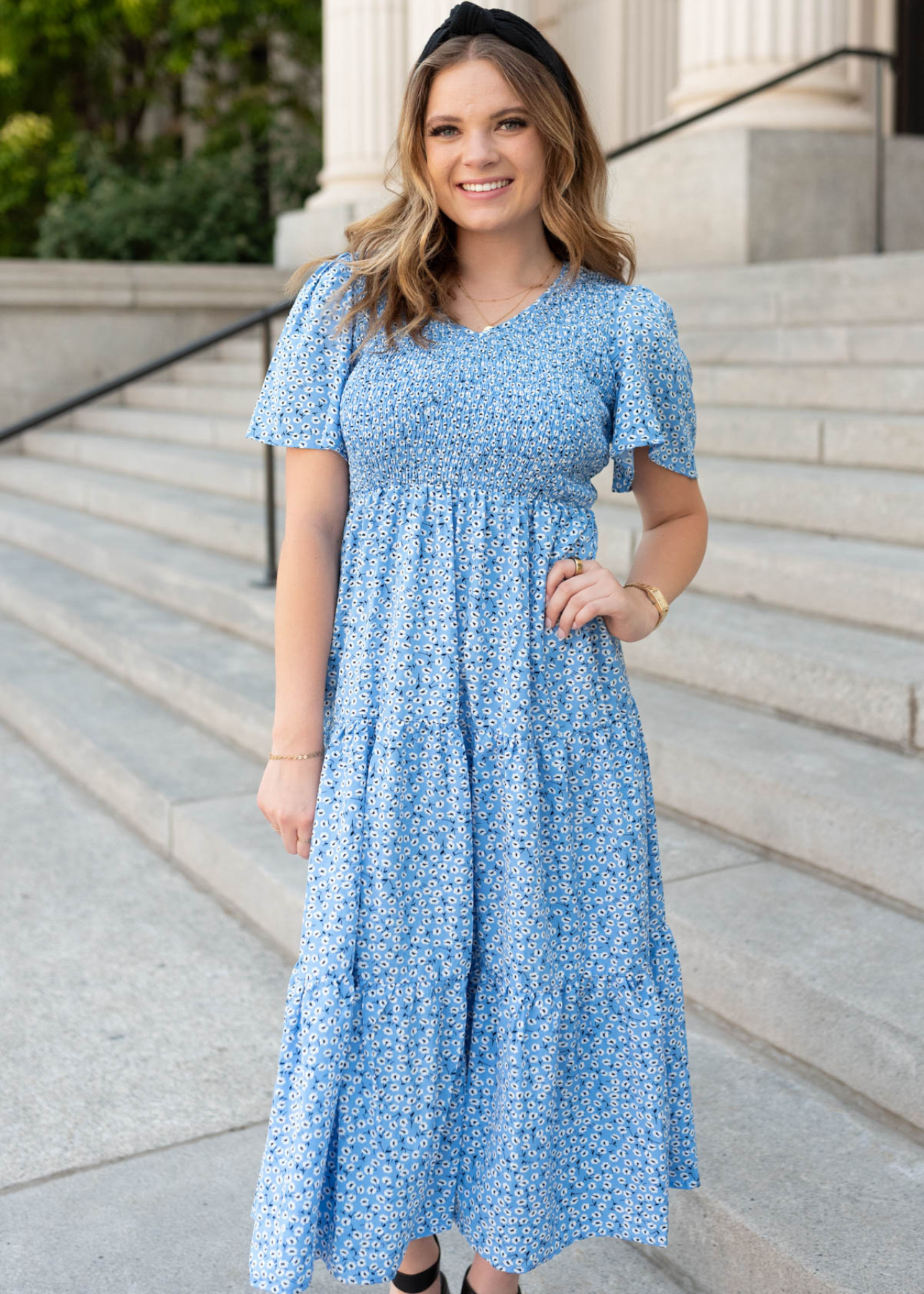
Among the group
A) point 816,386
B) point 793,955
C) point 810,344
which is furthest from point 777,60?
point 793,955

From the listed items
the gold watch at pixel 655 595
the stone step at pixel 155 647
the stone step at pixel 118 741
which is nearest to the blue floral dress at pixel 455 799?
the gold watch at pixel 655 595

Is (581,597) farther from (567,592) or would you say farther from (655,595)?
(655,595)

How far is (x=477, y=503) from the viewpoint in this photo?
1.86m

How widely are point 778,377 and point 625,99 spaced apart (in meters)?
6.28

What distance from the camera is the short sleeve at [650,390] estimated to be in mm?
1893

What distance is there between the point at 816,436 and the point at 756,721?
1603 millimetres

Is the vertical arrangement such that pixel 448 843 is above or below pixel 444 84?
below

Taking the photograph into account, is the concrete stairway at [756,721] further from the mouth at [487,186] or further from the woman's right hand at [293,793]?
the mouth at [487,186]

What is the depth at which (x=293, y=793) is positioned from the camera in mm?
1938

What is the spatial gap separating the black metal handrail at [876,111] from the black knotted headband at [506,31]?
5.08m

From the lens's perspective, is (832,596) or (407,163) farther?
(832,596)

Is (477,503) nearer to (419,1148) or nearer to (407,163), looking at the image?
(407,163)

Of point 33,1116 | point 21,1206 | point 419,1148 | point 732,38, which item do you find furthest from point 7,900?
point 732,38

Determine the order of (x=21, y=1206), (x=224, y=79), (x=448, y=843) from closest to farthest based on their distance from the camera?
1. (x=448, y=843)
2. (x=21, y=1206)
3. (x=224, y=79)
